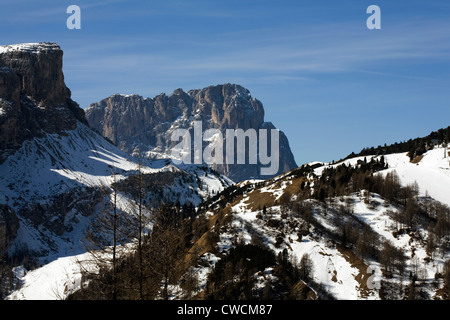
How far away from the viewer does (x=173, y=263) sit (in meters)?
41.7

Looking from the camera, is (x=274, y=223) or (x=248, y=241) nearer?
(x=248, y=241)
